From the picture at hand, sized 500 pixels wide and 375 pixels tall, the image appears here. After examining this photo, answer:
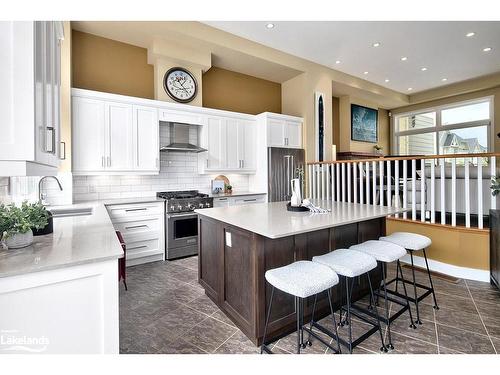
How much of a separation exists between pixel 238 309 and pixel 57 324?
4.29 ft

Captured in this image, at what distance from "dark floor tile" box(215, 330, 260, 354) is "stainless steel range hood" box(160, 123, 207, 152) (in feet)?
9.72

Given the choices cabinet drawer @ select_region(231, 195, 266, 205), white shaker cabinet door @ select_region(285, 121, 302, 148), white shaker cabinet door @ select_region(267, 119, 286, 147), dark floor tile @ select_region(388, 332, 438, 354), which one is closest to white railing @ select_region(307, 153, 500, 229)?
white shaker cabinet door @ select_region(285, 121, 302, 148)

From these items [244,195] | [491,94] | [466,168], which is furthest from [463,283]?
[491,94]

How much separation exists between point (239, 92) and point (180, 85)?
1.45 metres

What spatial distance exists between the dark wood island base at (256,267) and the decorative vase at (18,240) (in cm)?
131

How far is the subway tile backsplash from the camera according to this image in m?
3.90

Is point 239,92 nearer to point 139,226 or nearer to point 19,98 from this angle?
point 139,226

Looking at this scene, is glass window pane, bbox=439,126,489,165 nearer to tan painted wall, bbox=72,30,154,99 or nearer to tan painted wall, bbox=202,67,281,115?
tan painted wall, bbox=202,67,281,115

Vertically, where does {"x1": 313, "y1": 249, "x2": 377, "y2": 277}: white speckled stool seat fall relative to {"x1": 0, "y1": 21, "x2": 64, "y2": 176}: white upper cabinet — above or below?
below

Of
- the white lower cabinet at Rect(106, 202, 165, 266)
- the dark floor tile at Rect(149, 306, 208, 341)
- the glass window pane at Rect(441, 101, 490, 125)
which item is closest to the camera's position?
the dark floor tile at Rect(149, 306, 208, 341)

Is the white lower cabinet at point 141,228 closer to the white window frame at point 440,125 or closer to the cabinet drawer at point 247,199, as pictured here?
the cabinet drawer at point 247,199

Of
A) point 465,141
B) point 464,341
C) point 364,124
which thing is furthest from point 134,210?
point 465,141

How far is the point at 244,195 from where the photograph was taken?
4.74 metres

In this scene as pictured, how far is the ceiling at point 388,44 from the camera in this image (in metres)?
4.26
